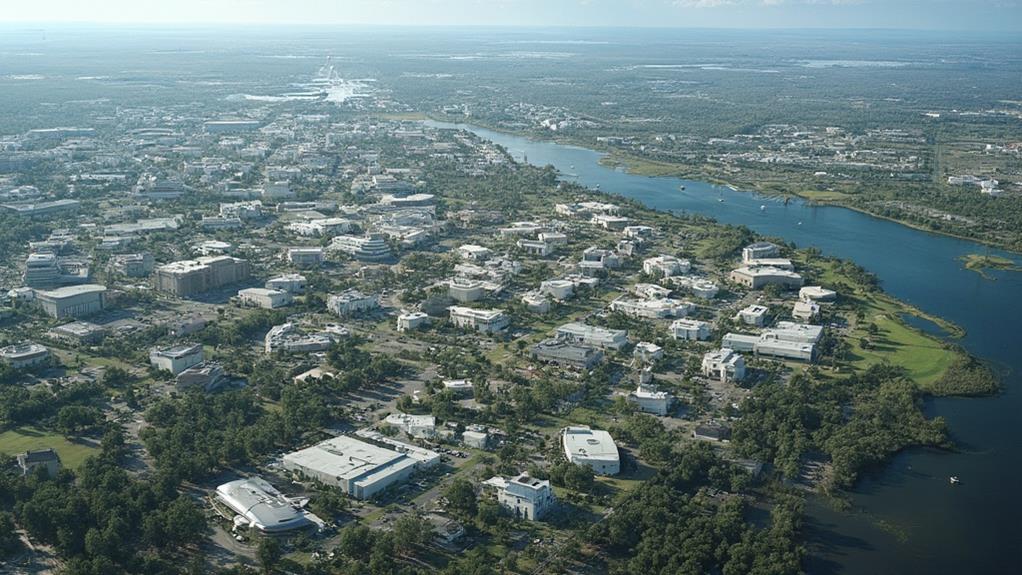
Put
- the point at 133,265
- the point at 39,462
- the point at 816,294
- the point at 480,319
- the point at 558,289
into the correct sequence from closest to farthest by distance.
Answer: the point at 39,462 < the point at 480,319 < the point at 816,294 < the point at 558,289 < the point at 133,265

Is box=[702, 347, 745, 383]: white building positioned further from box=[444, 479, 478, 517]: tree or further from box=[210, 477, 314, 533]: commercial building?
box=[210, 477, 314, 533]: commercial building

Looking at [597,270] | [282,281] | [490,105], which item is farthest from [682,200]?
[490,105]

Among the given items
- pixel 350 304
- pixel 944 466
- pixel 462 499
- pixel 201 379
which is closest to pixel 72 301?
pixel 201 379

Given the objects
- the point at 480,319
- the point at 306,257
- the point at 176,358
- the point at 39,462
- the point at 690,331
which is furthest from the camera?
the point at 306,257

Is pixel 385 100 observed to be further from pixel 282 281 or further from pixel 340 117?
pixel 282 281

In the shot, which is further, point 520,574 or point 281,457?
point 281,457

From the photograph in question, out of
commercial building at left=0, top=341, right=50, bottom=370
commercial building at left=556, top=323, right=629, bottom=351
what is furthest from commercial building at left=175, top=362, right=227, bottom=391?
commercial building at left=556, top=323, right=629, bottom=351

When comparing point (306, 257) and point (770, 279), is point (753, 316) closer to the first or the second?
point (770, 279)
